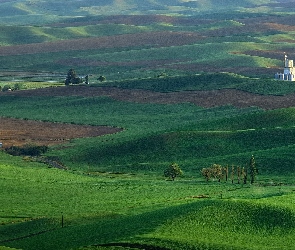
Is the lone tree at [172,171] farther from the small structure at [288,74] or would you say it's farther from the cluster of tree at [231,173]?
the small structure at [288,74]

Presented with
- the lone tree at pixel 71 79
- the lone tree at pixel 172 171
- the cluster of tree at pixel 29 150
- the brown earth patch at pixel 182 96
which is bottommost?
the cluster of tree at pixel 29 150

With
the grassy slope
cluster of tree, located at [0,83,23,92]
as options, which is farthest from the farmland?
cluster of tree, located at [0,83,23,92]

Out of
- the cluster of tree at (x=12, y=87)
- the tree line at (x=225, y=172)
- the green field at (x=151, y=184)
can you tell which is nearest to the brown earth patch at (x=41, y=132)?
the green field at (x=151, y=184)

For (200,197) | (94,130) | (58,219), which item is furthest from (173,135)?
(58,219)

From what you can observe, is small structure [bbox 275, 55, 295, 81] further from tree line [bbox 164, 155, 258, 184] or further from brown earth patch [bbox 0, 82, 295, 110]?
tree line [bbox 164, 155, 258, 184]

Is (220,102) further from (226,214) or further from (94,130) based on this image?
(226,214)

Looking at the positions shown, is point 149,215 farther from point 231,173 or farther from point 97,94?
point 97,94
